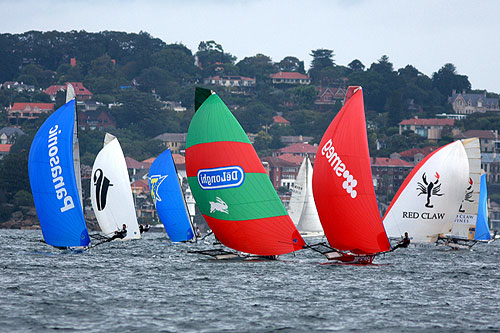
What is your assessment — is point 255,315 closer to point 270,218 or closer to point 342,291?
point 342,291

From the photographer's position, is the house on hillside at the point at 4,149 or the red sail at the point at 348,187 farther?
the house on hillside at the point at 4,149

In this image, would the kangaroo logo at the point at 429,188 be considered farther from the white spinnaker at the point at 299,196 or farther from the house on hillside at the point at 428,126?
the house on hillside at the point at 428,126

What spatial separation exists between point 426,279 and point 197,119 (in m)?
8.22

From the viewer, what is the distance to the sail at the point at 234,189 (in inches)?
1206

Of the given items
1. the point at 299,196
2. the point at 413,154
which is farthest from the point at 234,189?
the point at 413,154

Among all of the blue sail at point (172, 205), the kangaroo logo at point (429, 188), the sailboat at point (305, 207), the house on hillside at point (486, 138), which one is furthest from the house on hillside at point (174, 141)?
the kangaroo logo at point (429, 188)

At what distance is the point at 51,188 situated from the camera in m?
31.2

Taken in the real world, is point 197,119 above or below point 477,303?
above

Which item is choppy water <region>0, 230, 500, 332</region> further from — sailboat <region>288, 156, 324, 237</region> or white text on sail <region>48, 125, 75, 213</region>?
sailboat <region>288, 156, 324, 237</region>

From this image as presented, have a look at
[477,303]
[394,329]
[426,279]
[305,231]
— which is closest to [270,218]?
[426,279]

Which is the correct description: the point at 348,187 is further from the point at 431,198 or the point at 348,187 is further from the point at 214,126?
the point at 431,198

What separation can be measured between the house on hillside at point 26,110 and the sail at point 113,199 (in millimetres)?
141642

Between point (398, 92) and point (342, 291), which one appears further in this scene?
point (398, 92)

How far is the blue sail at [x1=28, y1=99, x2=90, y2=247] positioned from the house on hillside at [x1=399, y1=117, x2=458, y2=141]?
466ft
